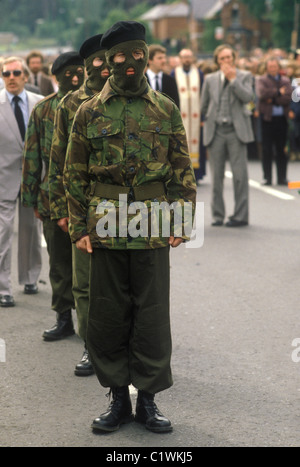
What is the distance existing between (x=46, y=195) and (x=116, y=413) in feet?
7.67

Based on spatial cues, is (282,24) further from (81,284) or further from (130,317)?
(130,317)

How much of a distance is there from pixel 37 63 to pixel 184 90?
A: 2715mm

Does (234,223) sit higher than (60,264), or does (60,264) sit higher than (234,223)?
(60,264)

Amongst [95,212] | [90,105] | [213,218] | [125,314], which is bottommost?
[213,218]

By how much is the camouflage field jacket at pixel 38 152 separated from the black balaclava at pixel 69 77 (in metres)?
0.12

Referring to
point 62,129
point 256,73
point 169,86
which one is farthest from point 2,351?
point 256,73

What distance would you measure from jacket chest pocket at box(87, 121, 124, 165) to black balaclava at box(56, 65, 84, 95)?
5.72 ft

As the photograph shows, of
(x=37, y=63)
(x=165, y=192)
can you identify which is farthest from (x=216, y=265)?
(x=37, y=63)

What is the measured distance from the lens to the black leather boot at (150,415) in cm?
505

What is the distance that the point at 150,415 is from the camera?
5098mm

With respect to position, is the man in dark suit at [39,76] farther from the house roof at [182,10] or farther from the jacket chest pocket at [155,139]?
the house roof at [182,10]
